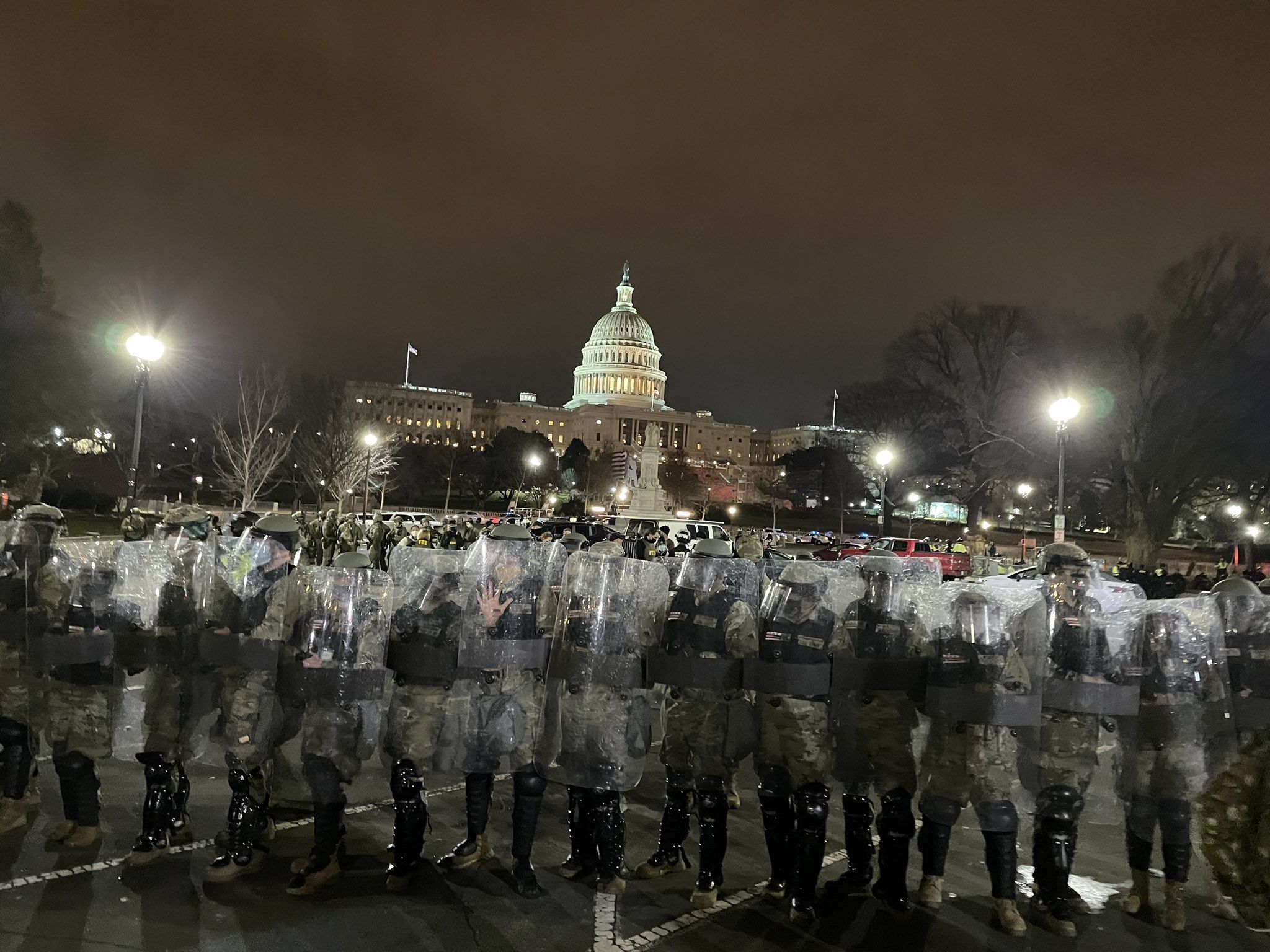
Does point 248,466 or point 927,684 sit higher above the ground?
point 248,466

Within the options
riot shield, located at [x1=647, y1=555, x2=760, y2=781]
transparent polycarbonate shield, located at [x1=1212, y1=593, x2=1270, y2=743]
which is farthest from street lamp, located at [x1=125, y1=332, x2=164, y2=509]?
transparent polycarbonate shield, located at [x1=1212, y1=593, x2=1270, y2=743]

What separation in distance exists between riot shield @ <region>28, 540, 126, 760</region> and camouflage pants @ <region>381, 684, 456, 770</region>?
1890 millimetres

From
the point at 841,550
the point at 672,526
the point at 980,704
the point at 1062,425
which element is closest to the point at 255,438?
the point at 672,526

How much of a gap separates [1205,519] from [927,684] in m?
53.2

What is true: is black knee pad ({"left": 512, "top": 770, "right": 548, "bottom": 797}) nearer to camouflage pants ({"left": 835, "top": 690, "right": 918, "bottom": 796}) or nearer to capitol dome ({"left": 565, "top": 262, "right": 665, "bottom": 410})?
camouflage pants ({"left": 835, "top": 690, "right": 918, "bottom": 796})

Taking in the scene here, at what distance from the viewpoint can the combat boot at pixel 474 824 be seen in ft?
17.2

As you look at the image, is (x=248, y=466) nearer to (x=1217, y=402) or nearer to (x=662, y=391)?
(x=1217, y=402)

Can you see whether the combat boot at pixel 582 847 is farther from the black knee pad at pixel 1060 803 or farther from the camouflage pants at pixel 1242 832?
the camouflage pants at pixel 1242 832

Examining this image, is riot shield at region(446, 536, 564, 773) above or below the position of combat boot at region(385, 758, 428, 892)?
above

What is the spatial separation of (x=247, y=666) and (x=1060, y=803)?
15.6 ft

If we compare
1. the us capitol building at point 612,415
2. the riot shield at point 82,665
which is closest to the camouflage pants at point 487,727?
the riot shield at point 82,665

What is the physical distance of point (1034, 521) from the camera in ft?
248

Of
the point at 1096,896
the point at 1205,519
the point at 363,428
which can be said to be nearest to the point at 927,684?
the point at 1096,896

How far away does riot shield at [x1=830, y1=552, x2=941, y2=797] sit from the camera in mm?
4793
